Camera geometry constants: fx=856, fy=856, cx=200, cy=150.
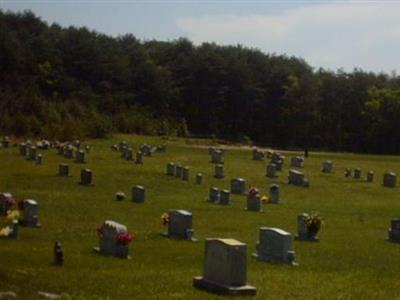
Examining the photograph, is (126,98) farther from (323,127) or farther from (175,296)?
(175,296)

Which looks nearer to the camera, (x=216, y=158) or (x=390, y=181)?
(x=390, y=181)

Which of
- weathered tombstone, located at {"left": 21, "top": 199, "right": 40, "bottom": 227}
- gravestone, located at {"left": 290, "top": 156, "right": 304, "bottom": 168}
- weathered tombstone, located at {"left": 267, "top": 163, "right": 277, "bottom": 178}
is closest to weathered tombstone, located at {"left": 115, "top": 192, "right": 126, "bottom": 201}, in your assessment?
weathered tombstone, located at {"left": 21, "top": 199, "right": 40, "bottom": 227}

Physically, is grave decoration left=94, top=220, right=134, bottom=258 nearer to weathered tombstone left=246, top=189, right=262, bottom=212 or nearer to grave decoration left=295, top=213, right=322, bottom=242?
grave decoration left=295, top=213, right=322, bottom=242

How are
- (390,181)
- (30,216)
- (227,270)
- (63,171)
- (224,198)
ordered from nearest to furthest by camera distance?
1. (227,270)
2. (30,216)
3. (224,198)
4. (63,171)
5. (390,181)

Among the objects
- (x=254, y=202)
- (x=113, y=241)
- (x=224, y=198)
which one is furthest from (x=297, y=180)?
(x=113, y=241)

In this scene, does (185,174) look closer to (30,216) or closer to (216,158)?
(216,158)

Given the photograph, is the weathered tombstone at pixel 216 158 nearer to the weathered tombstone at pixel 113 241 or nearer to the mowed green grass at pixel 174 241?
the mowed green grass at pixel 174 241

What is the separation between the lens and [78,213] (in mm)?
29219

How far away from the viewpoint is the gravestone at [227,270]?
14992 millimetres

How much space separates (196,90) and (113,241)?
334 feet

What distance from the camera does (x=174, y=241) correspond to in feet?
78.4

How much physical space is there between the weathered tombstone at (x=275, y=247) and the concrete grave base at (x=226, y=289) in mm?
5438

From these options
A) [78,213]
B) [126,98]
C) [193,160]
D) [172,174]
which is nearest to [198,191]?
[172,174]

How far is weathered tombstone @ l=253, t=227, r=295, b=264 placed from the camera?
20672mm
